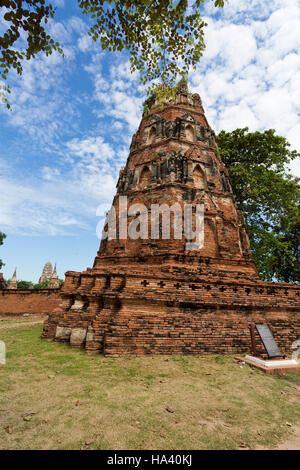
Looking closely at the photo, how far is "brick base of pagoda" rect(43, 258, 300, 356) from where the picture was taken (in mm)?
5617

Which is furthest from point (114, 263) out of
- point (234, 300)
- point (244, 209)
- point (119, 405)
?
point (244, 209)

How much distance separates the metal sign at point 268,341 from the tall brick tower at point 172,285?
28.0 inches

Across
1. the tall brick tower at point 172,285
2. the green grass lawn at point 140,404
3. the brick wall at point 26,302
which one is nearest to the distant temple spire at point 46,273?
the brick wall at point 26,302

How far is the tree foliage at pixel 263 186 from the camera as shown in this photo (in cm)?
1466

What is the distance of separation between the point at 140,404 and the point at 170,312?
299 cm

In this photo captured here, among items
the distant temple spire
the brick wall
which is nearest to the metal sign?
the brick wall

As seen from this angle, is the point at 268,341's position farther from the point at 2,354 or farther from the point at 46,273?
the point at 46,273

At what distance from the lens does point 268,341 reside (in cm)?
559

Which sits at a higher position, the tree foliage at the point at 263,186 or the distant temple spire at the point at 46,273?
the tree foliage at the point at 263,186

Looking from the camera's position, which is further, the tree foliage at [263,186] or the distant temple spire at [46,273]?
the distant temple spire at [46,273]

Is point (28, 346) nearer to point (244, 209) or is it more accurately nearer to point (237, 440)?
point (237, 440)

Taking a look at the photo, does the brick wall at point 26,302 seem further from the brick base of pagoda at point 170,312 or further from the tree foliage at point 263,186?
the tree foliage at point 263,186

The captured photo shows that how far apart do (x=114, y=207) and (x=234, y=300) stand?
672 cm

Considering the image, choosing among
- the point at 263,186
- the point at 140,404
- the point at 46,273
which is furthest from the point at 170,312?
the point at 46,273
